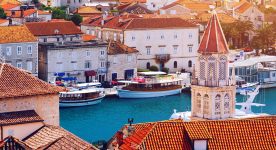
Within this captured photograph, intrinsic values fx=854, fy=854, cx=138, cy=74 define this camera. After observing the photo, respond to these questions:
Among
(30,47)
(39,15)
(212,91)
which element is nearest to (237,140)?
(212,91)

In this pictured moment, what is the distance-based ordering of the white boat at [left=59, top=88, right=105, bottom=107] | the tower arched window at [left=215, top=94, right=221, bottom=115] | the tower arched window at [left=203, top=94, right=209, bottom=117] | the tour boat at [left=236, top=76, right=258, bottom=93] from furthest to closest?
the tour boat at [left=236, top=76, right=258, bottom=93]
the white boat at [left=59, top=88, right=105, bottom=107]
the tower arched window at [left=215, top=94, right=221, bottom=115]
the tower arched window at [left=203, top=94, right=209, bottom=117]

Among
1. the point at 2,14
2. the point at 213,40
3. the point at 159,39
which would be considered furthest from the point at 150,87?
the point at 213,40

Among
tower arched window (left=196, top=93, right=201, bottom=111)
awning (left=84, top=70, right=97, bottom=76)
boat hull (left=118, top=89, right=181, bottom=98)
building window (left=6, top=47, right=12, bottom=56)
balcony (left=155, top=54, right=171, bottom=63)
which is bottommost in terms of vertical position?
boat hull (left=118, top=89, right=181, bottom=98)

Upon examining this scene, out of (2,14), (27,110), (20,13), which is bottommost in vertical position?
(27,110)

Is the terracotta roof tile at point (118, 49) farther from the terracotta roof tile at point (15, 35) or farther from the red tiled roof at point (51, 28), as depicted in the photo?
the terracotta roof tile at point (15, 35)

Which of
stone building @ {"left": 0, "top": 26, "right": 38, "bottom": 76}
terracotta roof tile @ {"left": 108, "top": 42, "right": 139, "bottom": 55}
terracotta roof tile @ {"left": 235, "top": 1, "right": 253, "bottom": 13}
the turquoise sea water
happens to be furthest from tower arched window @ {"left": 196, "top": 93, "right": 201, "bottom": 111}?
terracotta roof tile @ {"left": 235, "top": 1, "right": 253, "bottom": 13}

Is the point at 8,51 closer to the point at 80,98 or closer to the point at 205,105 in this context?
the point at 80,98

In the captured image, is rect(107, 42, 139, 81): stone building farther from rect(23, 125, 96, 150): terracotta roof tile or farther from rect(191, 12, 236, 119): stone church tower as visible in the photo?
rect(23, 125, 96, 150): terracotta roof tile

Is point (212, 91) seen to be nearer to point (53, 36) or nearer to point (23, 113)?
point (23, 113)
